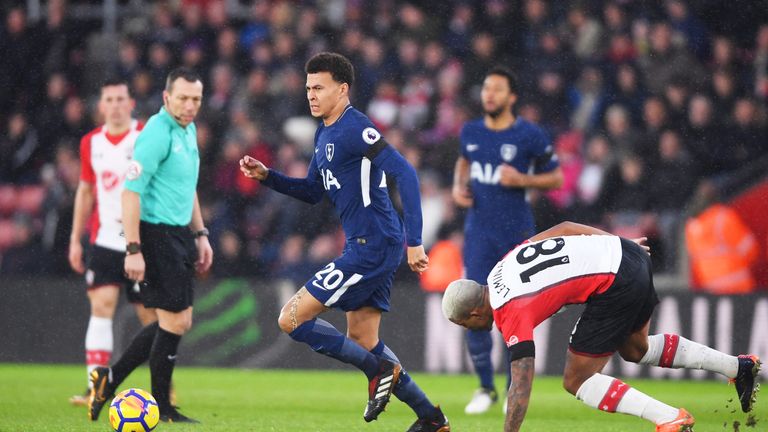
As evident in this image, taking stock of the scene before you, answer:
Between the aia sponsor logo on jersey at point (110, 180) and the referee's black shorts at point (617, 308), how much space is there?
13.0 feet

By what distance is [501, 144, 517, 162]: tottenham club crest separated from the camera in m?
9.08

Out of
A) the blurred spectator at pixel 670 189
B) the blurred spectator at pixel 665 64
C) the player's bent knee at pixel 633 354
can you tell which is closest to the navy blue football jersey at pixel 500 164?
the player's bent knee at pixel 633 354

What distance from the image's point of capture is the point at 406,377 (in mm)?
6836

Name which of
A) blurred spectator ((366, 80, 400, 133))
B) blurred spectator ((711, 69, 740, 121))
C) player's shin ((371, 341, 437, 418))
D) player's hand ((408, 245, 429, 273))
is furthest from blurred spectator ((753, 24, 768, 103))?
player's hand ((408, 245, 429, 273))

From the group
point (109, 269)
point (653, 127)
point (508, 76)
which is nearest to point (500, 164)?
point (508, 76)

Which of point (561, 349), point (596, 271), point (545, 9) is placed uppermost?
point (545, 9)

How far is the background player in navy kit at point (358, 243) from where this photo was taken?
21.9ft

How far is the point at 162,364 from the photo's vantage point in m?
7.77

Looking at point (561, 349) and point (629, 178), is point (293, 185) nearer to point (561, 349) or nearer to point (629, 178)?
point (561, 349)

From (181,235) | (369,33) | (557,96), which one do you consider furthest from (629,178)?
(181,235)

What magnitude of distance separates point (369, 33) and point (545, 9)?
2.32 metres

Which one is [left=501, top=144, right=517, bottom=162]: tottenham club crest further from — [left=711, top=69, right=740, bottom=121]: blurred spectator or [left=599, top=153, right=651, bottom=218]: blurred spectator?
[left=711, top=69, right=740, bottom=121]: blurred spectator

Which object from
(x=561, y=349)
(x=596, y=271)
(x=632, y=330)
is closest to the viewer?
(x=596, y=271)

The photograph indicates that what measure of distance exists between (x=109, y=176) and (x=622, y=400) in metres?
4.41
